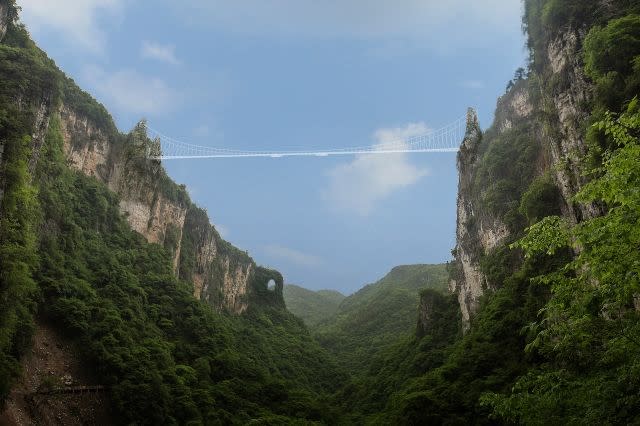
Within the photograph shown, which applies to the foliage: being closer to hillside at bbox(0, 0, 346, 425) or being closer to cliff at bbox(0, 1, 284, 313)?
hillside at bbox(0, 0, 346, 425)

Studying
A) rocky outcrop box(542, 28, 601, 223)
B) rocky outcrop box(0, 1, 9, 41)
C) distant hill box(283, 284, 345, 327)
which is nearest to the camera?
rocky outcrop box(542, 28, 601, 223)

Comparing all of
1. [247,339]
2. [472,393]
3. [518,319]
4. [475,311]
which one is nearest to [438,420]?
[472,393]

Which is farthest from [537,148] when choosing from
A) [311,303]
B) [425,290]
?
[311,303]

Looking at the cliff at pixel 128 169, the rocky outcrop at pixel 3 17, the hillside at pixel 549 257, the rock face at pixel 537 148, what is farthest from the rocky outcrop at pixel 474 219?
the rocky outcrop at pixel 3 17

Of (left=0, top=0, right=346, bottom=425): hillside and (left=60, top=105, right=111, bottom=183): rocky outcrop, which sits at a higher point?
(left=60, top=105, right=111, bottom=183): rocky outcrop

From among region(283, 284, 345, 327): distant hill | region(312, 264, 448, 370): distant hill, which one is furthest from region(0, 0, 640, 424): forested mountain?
region(283, 284, 345, 327): distant hill

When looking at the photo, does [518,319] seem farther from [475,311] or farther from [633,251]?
[633,251]

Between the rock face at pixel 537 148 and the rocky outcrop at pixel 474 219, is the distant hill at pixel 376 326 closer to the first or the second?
the rocky outcrop at pixel 474 219
